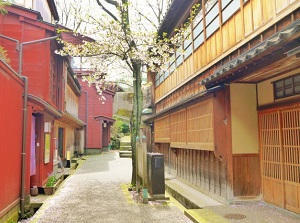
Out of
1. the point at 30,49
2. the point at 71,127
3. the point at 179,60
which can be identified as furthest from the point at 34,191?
the point at 71,127

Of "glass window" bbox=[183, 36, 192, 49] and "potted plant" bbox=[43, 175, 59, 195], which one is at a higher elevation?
"glass window" bbox=[183, 36, 192, 49]

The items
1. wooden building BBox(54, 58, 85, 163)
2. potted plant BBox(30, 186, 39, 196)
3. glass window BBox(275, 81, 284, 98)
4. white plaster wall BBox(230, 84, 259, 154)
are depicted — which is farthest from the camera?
wooden building BBox(54, 58, 85, 163)

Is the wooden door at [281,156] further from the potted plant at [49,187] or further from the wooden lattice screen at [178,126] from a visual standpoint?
the potted plant at [49,187]

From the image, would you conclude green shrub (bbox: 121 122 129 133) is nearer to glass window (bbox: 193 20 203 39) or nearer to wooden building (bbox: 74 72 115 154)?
wooden building (bbox: 74 72 115 154)

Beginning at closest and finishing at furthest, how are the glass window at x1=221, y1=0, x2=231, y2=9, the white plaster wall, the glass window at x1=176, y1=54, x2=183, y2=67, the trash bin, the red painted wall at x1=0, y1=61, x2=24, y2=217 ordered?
the red painted wall at x1=0, y1=61, x2=24, y2=217 → the white plaster wall → the glass window at x1=221, y1=0, x2=231, y2=9 → the trash bin → the glass window at x1=176, y1=54, x2=183, y2=67

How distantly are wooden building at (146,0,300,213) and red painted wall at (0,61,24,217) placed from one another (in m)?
4.62

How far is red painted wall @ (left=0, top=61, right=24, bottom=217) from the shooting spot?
20.1 feet

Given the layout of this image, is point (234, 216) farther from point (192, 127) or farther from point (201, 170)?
point (192, 127)

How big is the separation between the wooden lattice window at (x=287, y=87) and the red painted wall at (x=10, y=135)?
6.06m

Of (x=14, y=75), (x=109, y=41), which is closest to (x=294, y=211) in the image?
(x=14, y=75)

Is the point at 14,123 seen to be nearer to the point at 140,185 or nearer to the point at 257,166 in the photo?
the point at 140,185

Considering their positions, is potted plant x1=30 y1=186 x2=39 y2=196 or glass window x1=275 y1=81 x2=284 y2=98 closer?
glass window x1=275 y1=81 x2=284 y2=98

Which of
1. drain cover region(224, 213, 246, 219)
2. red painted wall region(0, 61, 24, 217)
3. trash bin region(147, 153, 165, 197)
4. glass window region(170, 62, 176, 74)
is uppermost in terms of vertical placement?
glass window region(170, 62, 176, 74)

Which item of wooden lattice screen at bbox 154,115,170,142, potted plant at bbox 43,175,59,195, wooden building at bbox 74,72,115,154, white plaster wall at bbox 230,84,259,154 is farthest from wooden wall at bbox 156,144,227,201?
wooden building at bbox 74,72,115,154
